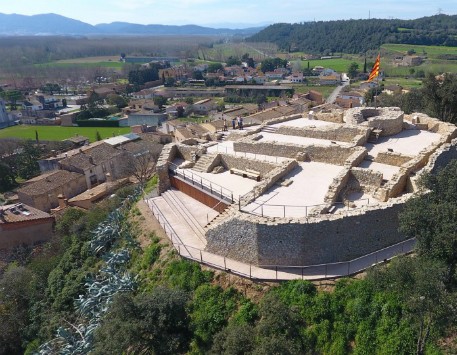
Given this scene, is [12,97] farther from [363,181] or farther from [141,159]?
[363,181]

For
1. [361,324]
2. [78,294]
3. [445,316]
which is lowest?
[78,294]

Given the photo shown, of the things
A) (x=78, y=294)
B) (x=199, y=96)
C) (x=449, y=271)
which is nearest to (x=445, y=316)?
(x=449, y=271)

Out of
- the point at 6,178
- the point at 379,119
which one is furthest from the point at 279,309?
the point at 6,178

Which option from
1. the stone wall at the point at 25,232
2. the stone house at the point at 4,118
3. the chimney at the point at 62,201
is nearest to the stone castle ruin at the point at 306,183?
the stone wall at the point at 25,232

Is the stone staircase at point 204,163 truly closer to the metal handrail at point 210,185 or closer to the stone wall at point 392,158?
the metal handrail at point 210,185

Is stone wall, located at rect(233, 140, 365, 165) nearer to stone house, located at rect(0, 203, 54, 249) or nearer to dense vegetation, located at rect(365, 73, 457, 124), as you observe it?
dense vegetation, located at rect(365, 73, 457, 124)

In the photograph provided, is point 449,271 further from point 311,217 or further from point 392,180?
point 392,180

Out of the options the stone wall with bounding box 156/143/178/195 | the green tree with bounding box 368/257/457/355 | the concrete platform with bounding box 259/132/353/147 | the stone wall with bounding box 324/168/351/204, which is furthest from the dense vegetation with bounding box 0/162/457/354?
the concrete platform with bounding box 259/132/353/147
